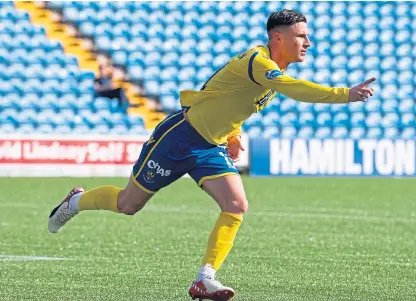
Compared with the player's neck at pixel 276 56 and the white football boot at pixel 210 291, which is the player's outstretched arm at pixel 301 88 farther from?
the white football boot at pixel 210 291

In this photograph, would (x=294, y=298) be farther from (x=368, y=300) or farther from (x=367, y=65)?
(x=367, y=65)

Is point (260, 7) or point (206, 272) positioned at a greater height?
point (260, 7)

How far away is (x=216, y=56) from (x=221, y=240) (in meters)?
17.7

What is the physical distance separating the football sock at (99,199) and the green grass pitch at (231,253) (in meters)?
0.50

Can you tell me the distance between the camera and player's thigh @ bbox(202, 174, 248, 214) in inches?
243

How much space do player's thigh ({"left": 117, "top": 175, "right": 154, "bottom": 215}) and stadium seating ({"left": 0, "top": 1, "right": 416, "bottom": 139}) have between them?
15.3 m

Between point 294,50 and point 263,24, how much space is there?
1788 centimetres

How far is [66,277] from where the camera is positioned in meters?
7.16

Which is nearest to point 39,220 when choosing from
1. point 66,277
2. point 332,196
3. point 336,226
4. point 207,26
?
point 336,226

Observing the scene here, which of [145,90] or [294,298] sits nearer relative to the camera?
[294,298]

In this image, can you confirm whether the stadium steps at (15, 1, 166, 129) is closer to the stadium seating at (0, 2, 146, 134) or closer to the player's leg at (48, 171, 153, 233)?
the stadium seating at (0, 2, 146, 134)

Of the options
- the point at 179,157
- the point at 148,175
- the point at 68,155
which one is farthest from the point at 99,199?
the point at 68,155

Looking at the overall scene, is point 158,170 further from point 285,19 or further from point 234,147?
point 285,19

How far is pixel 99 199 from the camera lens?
7.07m
